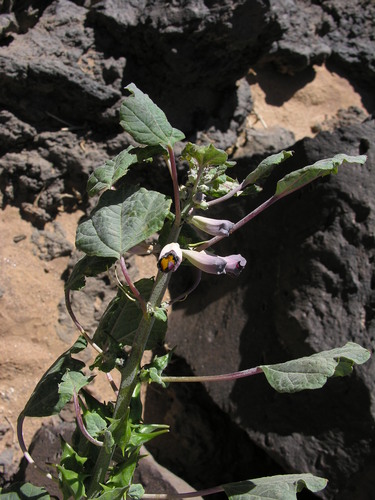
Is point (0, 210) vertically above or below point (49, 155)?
below

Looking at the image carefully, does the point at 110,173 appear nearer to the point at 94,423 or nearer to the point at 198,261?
the point at 198,261

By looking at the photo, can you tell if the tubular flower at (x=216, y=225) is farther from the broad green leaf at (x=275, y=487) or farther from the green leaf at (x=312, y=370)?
the broad green leaf at (x=275, y=487)

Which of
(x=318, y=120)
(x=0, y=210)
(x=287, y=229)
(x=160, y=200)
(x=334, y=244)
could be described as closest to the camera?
(x=160, y=200)

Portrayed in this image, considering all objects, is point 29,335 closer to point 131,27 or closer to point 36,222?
point 36,222

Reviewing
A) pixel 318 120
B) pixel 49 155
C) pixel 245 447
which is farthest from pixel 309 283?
pixel 318 120

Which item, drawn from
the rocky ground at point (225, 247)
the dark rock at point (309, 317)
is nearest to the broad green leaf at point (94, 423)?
the rocky ground at point (225, 247)

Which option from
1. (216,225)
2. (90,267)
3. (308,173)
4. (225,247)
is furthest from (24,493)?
(225,247)

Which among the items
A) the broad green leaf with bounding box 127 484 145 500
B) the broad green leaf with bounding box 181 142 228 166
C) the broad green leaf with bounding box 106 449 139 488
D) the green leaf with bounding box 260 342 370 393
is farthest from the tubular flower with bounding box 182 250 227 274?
the broad green leaf with bounding box 127 484 145 500
